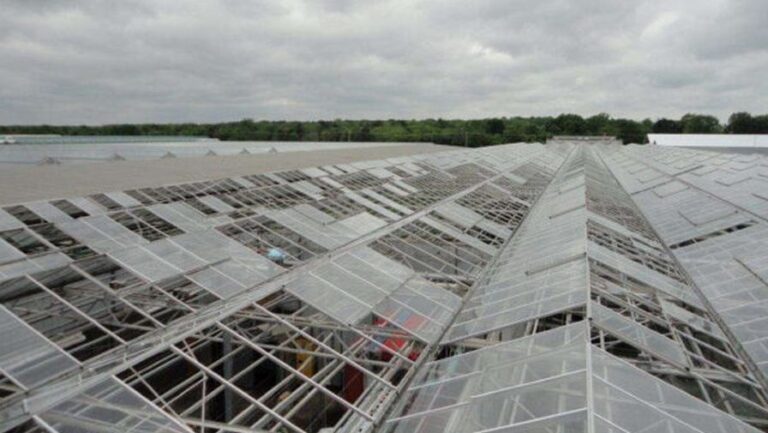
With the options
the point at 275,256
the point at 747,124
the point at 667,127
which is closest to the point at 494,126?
the point at 667,127

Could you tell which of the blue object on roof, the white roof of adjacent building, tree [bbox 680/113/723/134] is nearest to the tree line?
tree [bbox 680/113/723/134]

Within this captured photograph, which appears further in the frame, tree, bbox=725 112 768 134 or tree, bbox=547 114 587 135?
tree, bbox=547 114 587 135

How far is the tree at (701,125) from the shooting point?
13175cm

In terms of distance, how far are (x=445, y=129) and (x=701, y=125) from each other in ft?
213

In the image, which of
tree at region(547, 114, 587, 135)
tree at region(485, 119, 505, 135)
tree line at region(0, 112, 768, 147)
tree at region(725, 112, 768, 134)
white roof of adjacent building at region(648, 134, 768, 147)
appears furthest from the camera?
tree at region(547, 114, 587, 135)

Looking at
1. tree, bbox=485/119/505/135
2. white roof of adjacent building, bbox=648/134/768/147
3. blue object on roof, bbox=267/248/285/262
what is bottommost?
blue object on roof, bbox=267/248/285/262

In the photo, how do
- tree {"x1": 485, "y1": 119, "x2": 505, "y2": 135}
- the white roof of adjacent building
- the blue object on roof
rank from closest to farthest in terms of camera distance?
the blue object on roof → the white roof of adjacent building → tree {"x1": 485, "y1": 119, "x2": 505, "y2": 135}

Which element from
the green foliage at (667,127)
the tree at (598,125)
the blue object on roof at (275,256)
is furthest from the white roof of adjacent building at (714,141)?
the blue object on roof at (275,256)

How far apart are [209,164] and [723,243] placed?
24.2 m

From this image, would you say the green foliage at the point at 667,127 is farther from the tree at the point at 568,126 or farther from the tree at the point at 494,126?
the tree at the point at 494,126

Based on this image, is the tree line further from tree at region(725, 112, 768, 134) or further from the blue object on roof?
the blue object on roof

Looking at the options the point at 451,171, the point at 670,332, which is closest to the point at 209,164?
the point at 451,171

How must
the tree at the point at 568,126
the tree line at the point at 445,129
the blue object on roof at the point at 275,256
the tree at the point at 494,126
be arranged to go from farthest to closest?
1. the tree at the point at 568,126
2. the tree at the point at 494,126
3. the tree line at the point at 445,129
4. the blue object on roof at the point at 275,256

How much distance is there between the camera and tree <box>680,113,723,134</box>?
131750 mm
